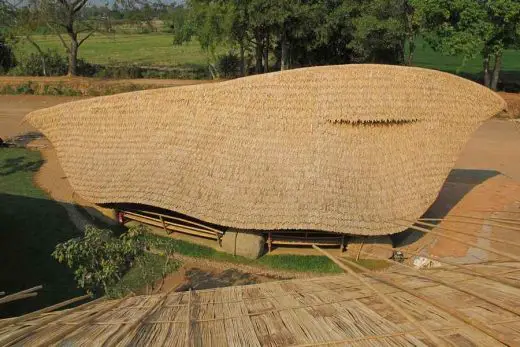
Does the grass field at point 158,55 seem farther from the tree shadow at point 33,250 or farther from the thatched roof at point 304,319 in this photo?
the thatched roof at point 304,319

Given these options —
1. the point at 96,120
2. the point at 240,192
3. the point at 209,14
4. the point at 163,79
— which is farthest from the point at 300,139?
the point at 163,79

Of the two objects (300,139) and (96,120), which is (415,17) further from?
(96,120)

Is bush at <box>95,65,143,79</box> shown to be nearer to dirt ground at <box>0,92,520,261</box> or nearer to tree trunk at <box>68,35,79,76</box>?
tree trunk at <box>68,35,79,76</box>

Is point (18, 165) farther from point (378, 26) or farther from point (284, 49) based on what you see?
point (378, 26)

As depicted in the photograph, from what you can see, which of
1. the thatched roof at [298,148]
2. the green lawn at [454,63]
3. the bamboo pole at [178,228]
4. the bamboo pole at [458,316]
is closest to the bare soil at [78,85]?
the thatched roof at [298,148]

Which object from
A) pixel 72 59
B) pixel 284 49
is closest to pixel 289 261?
pixel 284 49

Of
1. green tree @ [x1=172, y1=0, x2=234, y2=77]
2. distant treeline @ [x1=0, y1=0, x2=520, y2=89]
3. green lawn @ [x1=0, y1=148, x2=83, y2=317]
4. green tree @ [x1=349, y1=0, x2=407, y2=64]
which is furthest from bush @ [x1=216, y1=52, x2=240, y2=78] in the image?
green lawn @ [x1=0, y1=148, x2=83, y2=317]
